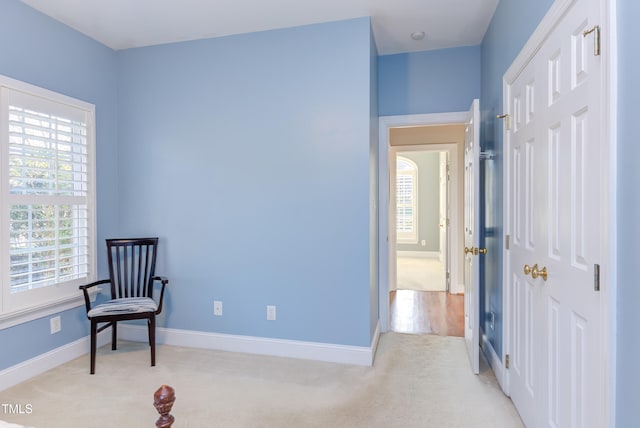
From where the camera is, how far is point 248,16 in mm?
2842

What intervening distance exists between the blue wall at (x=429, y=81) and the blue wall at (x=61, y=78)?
259 cm

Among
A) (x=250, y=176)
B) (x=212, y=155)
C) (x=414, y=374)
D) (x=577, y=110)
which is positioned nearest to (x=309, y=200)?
(x=250, y=176)

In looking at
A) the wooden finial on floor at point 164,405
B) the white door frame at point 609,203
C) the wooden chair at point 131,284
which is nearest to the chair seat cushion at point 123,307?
the wooden chair at point 131,284

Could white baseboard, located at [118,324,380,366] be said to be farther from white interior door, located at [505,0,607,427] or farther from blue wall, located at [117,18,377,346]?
white interior door, located at [505,0,607,427]

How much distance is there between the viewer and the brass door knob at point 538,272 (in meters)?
1.78

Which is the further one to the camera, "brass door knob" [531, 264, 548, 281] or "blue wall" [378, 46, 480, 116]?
"blue wall" [378, 46, 480, 116]

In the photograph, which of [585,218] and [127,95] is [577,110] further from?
[127,95]

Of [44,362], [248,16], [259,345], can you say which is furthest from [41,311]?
[248,16]

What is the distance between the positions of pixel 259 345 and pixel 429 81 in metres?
2.88

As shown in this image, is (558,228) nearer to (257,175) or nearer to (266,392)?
(266,392)

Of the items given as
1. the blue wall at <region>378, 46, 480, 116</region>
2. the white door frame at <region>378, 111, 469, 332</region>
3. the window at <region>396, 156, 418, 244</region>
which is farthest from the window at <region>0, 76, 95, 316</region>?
the window at <region>396, 156, 418, 244</region>

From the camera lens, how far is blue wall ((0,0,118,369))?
2551mm

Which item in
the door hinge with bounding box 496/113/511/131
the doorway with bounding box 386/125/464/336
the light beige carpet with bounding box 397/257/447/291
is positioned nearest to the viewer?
the door hinge with bounding box 496/113/511/131

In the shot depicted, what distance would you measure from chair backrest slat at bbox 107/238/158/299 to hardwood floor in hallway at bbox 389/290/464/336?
2.46 metres
